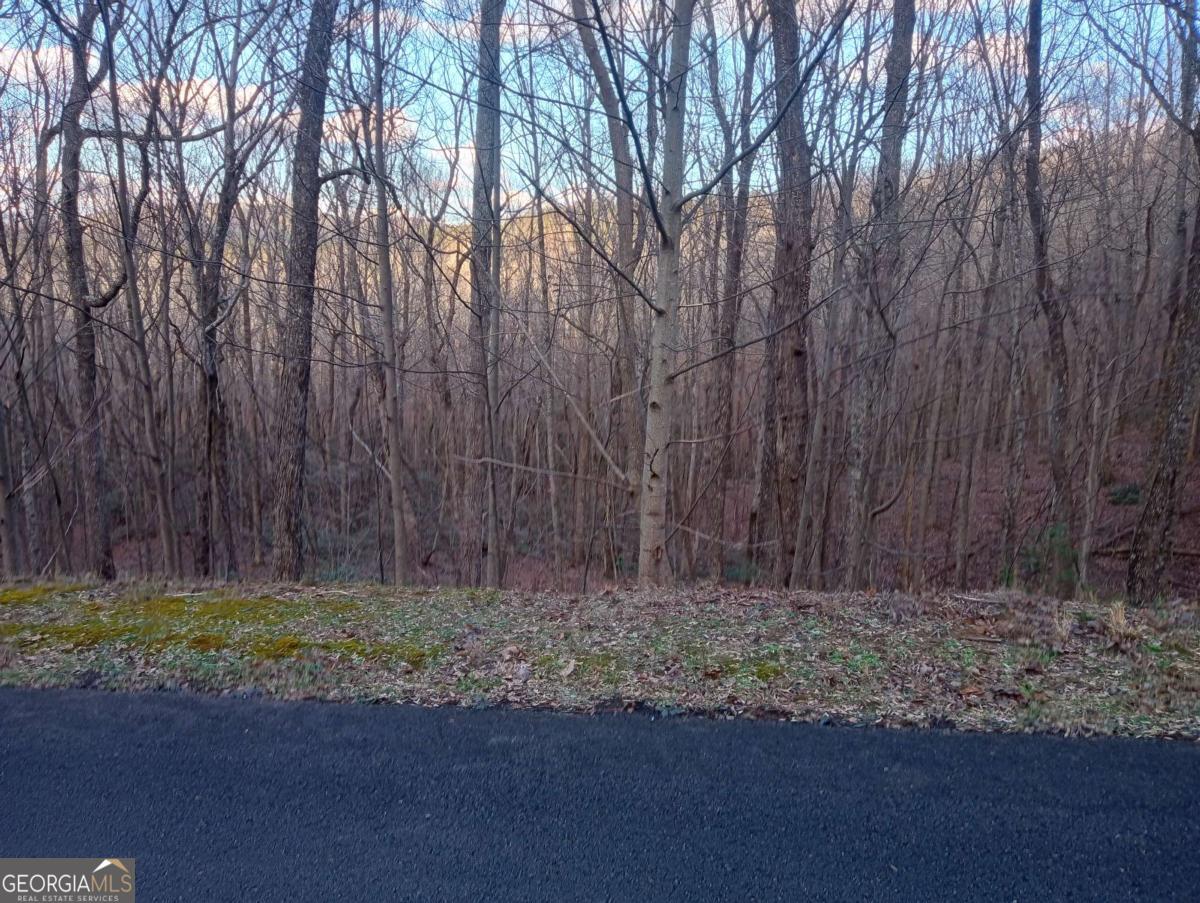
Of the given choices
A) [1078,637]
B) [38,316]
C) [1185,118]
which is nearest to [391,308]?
[38,316]

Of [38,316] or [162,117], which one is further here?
[38,316]

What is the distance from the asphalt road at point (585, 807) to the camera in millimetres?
2668

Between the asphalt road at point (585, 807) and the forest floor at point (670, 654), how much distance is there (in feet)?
0.82

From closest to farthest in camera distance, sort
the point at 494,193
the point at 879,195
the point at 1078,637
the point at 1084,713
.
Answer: the point at 1084,713 < the point at 1078,637 < the point at 879,195 < the point at 494,193

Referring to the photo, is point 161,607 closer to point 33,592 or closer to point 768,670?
point 33,592

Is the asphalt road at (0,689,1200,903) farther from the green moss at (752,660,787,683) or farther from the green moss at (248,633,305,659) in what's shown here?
the green moss at (248,633,305,659)

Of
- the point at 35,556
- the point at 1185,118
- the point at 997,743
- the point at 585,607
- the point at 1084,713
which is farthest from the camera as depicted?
the point at 35,556

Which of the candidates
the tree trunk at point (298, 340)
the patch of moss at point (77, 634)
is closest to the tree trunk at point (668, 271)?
the patch of moss at point (77, 634)

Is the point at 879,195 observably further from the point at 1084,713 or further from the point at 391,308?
the point at 1084,713

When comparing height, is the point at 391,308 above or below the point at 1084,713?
above

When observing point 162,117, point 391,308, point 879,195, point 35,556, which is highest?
point 162,117

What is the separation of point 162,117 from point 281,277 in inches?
214

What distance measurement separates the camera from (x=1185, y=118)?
40.6ft

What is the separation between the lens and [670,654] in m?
4.60
